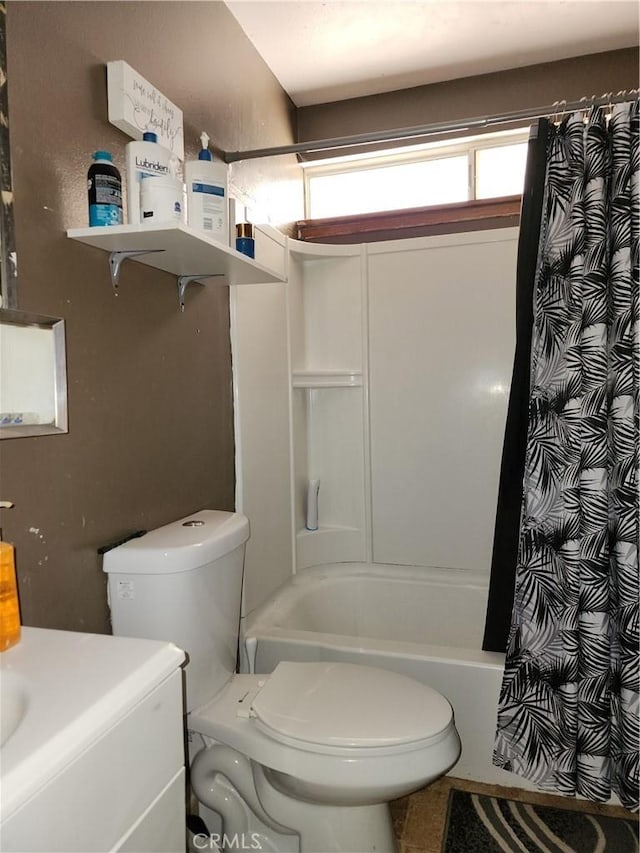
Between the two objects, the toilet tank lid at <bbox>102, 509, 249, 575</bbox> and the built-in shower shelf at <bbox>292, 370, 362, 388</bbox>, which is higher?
the built-in shower shelf at <bbox>292, 370, 362, 388</bbox>

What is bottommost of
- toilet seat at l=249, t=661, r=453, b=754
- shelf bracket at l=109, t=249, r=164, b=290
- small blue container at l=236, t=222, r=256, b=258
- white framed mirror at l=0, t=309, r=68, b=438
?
toilet seat at l=249, t=661, r=453, b=754

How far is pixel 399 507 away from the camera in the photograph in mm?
2430

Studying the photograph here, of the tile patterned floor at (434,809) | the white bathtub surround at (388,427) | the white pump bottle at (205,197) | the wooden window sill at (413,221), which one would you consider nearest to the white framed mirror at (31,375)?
the white pump bottle at (205,197)

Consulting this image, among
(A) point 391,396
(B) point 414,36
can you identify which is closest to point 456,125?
(B) point 414,36

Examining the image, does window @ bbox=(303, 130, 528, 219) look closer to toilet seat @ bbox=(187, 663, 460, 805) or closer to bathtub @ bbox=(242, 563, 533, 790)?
bathtub @ bbox=(242, 563, 533, 790)

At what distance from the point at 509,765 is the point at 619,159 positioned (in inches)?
66.2

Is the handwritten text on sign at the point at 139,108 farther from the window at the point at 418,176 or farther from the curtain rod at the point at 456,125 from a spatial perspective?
the window at the point at 418,176

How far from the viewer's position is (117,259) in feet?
4.07

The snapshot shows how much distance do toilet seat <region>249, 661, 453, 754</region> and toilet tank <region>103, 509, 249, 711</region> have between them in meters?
0.16

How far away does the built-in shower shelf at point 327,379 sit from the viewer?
233cm

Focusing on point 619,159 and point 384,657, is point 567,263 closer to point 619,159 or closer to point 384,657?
point 619,159

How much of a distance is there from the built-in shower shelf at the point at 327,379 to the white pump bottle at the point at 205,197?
3.32 feet

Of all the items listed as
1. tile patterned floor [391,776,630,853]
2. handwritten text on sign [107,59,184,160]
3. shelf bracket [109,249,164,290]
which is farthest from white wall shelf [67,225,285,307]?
tile patterned floor [391,776,630,853]

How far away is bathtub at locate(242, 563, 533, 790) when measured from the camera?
5.36 feet
